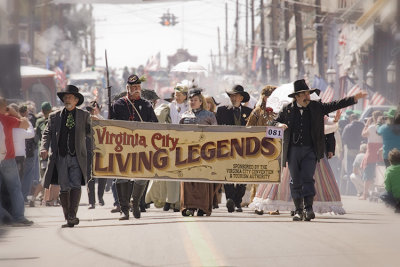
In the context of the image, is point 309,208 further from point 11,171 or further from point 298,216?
point 11,171

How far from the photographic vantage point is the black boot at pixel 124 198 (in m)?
15.8

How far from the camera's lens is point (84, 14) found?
118 m

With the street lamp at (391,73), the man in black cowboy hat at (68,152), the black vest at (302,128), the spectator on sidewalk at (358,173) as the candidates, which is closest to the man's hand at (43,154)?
the man in black cowboy hat at (68,152)

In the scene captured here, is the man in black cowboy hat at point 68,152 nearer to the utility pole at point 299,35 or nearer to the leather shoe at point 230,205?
the leather shoe at point 230,205

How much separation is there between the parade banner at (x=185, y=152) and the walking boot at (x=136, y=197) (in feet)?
0.74

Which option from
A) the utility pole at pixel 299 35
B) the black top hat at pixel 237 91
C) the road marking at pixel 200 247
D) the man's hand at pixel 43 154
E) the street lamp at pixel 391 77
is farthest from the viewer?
the utility pole at pixel 299 35

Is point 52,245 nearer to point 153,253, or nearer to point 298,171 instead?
point 153,253

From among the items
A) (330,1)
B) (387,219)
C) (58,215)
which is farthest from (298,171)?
(330,1)

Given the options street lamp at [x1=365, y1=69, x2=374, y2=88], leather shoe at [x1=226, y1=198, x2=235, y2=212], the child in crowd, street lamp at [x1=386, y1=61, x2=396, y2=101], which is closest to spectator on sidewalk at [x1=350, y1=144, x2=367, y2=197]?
the child in crowd

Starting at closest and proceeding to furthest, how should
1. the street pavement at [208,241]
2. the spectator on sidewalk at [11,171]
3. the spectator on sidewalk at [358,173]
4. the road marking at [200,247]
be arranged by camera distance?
the road marking at [200,247] < the street pavement at [208,241] < the spectator on sidewalk at [11,171] < the spectator on sidewalk at [358,173]

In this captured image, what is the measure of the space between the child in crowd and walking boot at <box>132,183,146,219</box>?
3.77 meters

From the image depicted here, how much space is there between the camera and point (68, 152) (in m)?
14.5

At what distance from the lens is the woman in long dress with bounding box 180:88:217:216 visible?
16.0m

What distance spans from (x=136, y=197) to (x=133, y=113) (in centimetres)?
119
